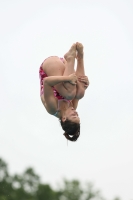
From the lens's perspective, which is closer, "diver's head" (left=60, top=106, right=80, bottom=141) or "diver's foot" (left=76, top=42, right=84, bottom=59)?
"diver's head" (left=60, top=106, right=80, bottom=141)

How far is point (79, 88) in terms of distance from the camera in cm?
1728

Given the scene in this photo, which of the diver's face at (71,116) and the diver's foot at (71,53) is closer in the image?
the diver's face at (71,116)

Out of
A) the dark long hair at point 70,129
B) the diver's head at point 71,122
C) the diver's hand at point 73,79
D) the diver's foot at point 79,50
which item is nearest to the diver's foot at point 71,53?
the diver's foot at point 79,50

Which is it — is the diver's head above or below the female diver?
below

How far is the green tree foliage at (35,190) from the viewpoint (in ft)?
203

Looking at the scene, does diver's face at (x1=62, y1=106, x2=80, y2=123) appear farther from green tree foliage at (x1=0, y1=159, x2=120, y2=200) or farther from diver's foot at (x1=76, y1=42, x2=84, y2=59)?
green tree foliage at (x1=0, y1=159, x2=120, y2=200)

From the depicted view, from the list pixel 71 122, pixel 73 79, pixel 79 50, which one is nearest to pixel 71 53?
pixel 79 50

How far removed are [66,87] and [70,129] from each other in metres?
1.06

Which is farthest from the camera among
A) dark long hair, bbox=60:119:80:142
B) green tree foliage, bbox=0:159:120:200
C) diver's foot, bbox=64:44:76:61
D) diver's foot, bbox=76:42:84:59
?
green tree foliage, bbox=0:159:120:200

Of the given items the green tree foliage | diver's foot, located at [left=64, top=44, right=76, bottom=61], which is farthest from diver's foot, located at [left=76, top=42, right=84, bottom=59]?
the green tree foliage

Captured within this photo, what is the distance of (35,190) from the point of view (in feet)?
209

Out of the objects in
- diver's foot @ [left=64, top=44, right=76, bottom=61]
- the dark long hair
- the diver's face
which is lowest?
the dark long hair

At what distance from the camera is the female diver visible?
16.8 m

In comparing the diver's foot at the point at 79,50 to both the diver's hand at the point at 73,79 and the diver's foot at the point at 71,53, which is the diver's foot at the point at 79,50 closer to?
the diver's foot at the point at 71,53
